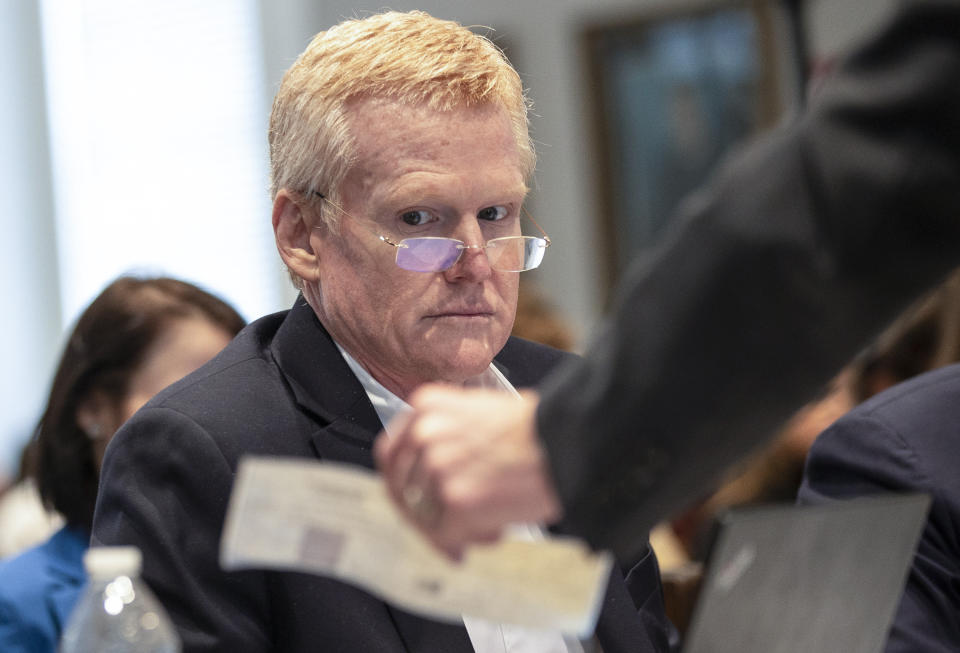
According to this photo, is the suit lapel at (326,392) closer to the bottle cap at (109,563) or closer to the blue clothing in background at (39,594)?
the bottle cap at (109,563)

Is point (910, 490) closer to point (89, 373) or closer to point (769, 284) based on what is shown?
point (769, 284)

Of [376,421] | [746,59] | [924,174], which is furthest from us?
[746,59]

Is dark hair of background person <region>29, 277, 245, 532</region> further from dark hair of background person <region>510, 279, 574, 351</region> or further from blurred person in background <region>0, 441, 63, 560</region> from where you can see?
dark hair of background person <region>510, 279, 574, 351</region>

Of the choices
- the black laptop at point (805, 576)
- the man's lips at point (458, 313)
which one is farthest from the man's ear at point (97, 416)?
the black laptop at point (805, 576)

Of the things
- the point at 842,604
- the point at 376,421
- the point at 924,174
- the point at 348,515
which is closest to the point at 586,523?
the point at 348,515

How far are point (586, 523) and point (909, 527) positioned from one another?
51 centimetres

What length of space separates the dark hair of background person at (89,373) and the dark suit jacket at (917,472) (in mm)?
1291

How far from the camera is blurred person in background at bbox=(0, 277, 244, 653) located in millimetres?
2250

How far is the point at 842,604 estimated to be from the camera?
3.93 feet

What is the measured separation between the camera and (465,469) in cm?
87

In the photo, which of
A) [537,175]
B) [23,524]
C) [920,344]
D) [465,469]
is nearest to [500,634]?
[465,469]

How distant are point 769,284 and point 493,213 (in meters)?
0.91

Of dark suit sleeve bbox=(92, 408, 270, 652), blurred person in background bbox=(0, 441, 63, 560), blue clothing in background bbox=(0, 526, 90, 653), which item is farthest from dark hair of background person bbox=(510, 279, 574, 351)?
dark suit sleeve bbox=(92, 408, 270, 652)

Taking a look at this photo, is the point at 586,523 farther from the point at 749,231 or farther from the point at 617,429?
the point at 749,231
